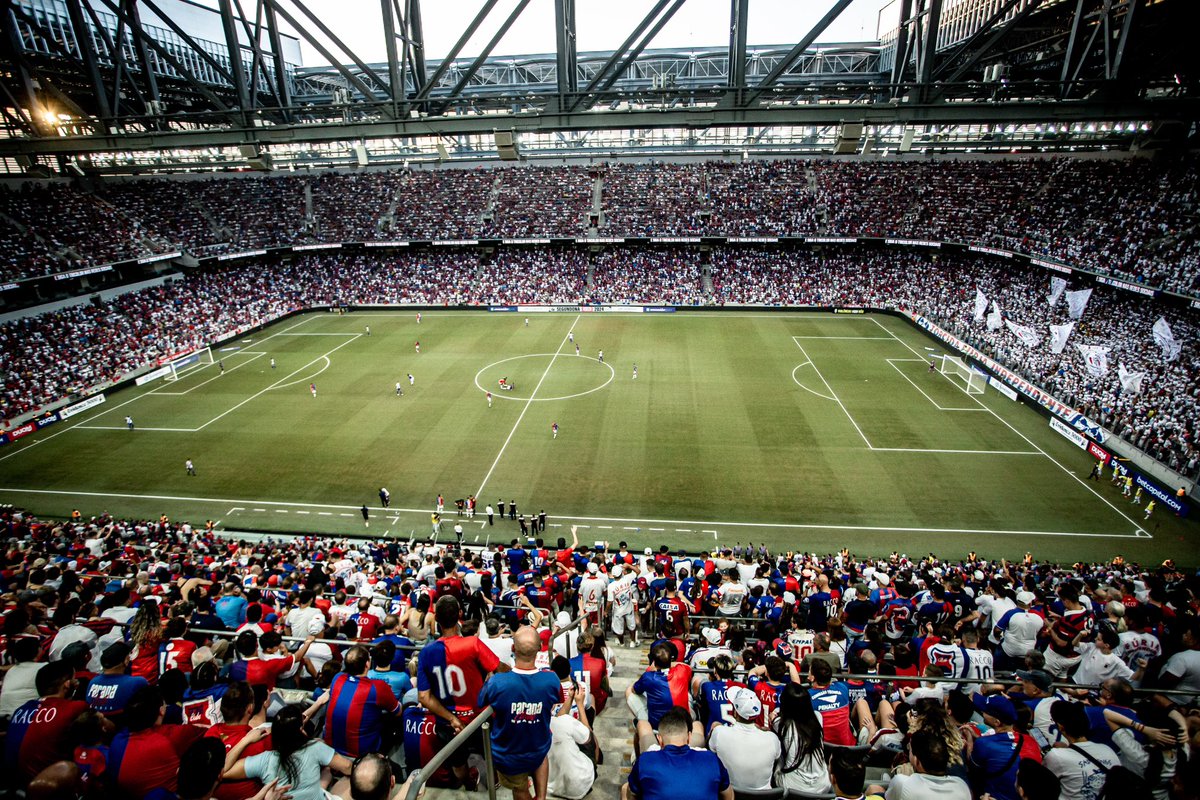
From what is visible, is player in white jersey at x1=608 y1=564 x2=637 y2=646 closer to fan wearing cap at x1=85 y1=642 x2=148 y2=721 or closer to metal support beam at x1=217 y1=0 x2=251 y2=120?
fan wearing cap at x1=85 y1=642 x2=148 y2=721

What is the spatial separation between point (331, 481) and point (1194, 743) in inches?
1204

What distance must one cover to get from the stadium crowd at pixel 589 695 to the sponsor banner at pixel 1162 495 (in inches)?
718

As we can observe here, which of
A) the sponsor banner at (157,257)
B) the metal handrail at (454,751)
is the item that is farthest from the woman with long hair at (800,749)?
the sponsor banner at (157,257)

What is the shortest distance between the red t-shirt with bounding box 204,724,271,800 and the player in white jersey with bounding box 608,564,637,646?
715 cm

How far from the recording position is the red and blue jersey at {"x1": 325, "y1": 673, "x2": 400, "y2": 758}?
600 cm

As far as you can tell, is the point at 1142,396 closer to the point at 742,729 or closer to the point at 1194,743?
the point at 1194,743

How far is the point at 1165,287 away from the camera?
113 feet

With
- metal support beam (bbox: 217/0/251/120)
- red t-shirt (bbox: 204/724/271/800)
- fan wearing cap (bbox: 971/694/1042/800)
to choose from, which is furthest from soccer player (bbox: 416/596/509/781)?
metal support beam (bbox: 217/0/251/120)

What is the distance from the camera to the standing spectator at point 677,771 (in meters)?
4.40

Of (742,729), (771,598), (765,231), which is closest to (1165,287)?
(765,231)

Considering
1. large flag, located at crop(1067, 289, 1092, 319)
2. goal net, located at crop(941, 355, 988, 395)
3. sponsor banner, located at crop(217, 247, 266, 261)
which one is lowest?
goal net, located at crop(941, 355, 988, 395)

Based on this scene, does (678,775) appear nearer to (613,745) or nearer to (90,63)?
(613,745)

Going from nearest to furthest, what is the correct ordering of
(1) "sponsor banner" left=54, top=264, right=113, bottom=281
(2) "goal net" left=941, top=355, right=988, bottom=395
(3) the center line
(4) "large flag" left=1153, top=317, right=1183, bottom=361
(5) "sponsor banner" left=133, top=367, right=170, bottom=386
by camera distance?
1. (3) the center line
2. (4) "large flag" left=1153, top=317, right=1183, bottom=361
3. (2) "goal net" left=941, top=355, right=988, bottom=395
4. (5) "sponsor banner" left=133, top=367, right=170, bottom=386
5. (1) "sponsor banner" left=54, top=264, right=113, bottom=281

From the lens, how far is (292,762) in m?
4.91
